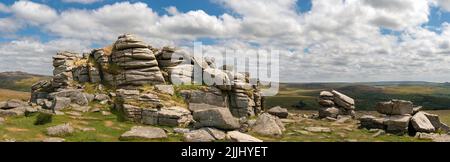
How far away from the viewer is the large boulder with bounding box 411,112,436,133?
45.0 m

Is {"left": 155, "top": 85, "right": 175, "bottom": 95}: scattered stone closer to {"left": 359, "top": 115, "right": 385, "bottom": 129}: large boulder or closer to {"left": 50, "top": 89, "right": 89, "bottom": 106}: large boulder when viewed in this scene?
{"left": 50, "top": 89, "right": 89, "bottom": 106}: large boulder

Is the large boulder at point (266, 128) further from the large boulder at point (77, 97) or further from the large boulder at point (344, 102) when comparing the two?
the large boulder at point (344, 102)

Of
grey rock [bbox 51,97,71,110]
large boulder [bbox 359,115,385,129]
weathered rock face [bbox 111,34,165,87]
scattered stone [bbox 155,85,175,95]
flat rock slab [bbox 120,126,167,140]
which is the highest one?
weathered rock face [bbox 111,34,165,87]

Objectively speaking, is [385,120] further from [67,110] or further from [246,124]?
[67,110]

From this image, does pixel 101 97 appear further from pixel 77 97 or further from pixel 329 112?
pixel 329 112

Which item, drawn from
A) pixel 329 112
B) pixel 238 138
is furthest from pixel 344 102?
pixel 238 138

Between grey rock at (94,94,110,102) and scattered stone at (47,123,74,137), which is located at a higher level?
grey rock at (94,94,110,102)

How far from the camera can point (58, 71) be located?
214 ft

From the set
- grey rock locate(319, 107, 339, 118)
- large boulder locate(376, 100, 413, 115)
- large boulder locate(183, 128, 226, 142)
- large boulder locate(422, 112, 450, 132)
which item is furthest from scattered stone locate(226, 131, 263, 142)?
grey rock locate(319, 107, 339, 118)

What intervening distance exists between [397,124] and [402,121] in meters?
0.64

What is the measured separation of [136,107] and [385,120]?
29541 mm

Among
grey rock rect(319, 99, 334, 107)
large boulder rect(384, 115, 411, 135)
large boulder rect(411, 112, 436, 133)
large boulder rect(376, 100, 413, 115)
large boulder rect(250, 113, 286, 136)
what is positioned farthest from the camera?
grey rock rect(319, 99, 334, 107)
